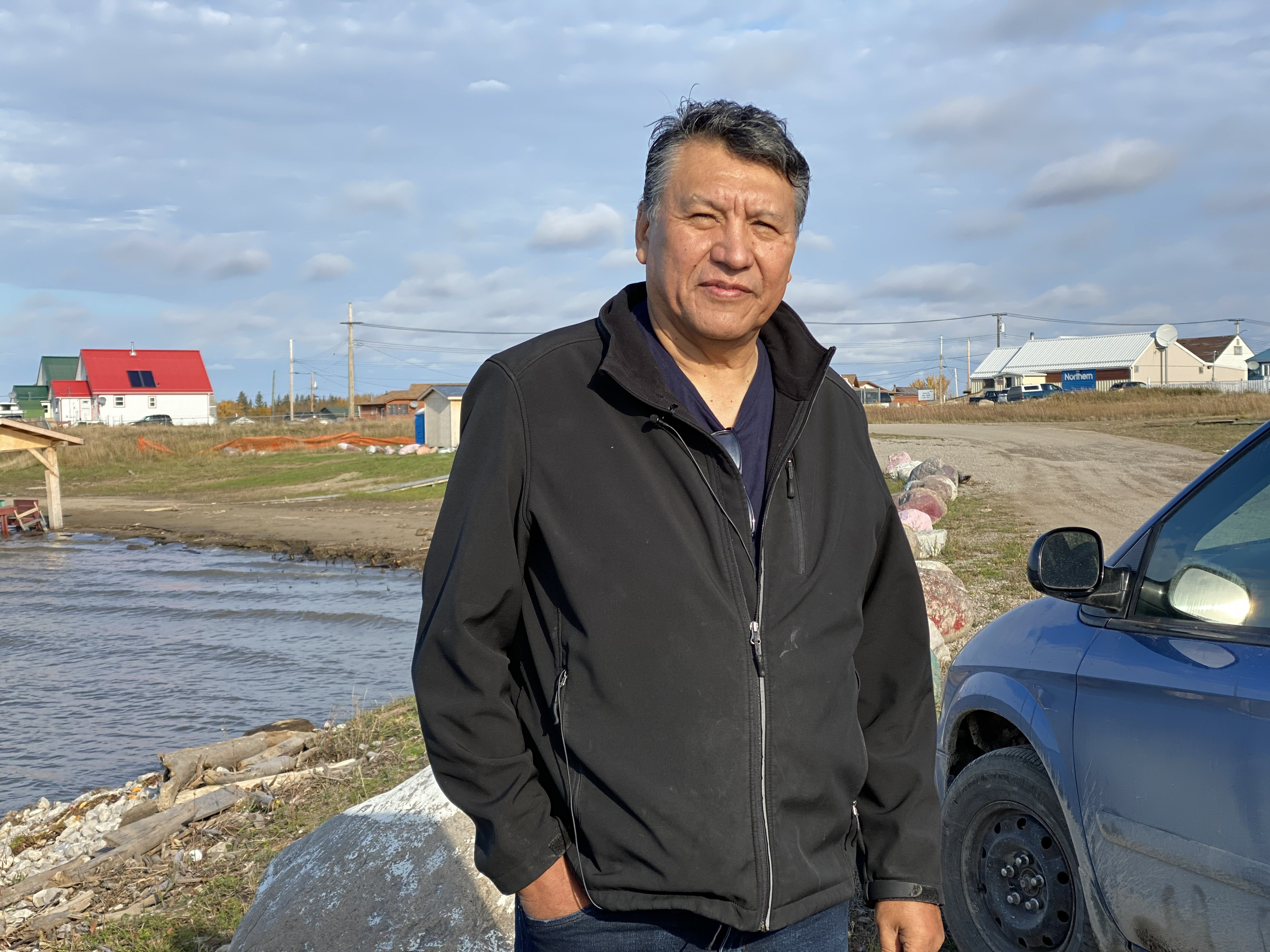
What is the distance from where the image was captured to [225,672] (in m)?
12.0

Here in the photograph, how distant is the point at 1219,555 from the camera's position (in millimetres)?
2838

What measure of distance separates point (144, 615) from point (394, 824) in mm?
13538

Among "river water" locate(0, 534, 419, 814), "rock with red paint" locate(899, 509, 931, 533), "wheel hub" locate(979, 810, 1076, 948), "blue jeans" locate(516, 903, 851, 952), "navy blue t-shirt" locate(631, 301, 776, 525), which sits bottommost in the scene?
"river water" locate(0, 534, 419, 814)

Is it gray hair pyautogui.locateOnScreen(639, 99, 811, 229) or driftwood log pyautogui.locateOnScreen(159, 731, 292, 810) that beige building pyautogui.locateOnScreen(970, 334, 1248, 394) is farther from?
gray hair pyautogui.locateOnScreen(639, 99, 811, 229)

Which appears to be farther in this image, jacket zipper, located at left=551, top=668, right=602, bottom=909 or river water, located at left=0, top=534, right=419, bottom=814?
river water, located at left=0, top=534, right=419, bottom=814

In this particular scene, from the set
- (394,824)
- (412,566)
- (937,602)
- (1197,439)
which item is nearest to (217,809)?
(394,824)

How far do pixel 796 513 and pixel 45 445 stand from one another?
1148 inches

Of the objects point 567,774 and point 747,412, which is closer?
point 567,774

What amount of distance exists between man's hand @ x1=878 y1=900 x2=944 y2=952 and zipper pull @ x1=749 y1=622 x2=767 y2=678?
67 cm

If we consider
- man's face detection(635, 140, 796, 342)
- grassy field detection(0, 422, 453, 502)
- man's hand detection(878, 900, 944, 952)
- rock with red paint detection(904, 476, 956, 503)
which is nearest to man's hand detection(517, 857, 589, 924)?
man's hand detection(878, 900, 944, 952)

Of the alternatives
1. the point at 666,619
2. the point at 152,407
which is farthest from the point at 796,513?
the point at 152,407

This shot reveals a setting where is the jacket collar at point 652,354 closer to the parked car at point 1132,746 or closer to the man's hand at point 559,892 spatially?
the man's hand at point 559,892

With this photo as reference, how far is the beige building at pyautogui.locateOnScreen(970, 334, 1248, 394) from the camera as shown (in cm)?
7819

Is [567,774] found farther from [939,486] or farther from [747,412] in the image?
[939,486]
